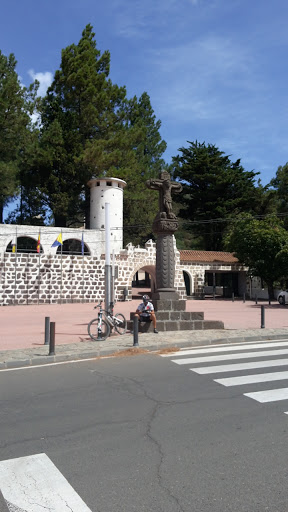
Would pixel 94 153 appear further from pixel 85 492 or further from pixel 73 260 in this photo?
pixel 85 492

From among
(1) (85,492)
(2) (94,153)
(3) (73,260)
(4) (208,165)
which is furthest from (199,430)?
(4) (208,165)

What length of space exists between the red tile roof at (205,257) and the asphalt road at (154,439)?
31.2 m

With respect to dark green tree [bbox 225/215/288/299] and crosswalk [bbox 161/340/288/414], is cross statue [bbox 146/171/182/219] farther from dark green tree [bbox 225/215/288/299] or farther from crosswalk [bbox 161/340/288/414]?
dark green tree [bbox 225/215/288/299]

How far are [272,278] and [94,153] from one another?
17849 millimetres

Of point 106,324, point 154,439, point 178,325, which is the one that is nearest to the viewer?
point 154,439

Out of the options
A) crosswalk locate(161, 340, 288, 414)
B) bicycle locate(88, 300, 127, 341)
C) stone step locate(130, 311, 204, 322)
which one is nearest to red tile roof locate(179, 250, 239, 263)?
stone step locate(130, 311, 204, 322)

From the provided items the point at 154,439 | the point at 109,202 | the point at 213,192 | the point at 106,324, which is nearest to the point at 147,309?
the point at 106,324

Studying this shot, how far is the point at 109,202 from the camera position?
35.7 metres

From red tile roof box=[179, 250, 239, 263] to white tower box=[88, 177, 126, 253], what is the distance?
6.24m

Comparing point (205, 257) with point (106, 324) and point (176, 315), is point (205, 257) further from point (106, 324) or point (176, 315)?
point (106, 324)

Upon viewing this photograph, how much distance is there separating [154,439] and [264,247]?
30707mm

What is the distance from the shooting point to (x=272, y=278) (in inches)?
1329

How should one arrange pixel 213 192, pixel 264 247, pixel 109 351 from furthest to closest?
pixel 213 192
pixel 264 247
pixel 109 351

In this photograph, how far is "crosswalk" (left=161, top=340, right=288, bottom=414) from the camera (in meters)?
6.32
